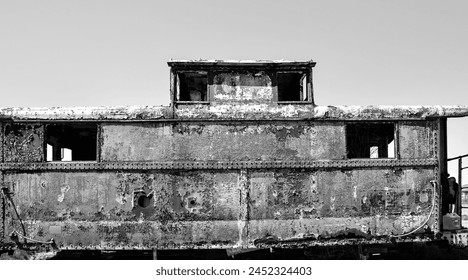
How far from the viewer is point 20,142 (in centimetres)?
786

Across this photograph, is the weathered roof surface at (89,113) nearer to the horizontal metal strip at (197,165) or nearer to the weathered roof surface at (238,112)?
the weathered roof surface at (238,112)

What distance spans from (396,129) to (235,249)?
4.12m

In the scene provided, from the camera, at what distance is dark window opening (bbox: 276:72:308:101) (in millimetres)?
9375

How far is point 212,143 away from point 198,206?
1278mm

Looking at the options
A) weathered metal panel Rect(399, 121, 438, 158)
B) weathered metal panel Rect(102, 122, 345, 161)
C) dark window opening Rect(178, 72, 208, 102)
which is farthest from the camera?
dark window opening Rect(178, 72, 208, 102)

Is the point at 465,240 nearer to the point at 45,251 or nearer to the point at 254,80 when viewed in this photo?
the point at 254,80

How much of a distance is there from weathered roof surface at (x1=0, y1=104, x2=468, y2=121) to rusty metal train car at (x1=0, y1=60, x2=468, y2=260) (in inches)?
0.8

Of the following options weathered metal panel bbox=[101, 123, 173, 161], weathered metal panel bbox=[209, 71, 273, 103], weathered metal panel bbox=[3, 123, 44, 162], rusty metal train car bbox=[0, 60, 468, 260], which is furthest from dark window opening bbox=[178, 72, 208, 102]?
weathered metal panel bbox=[3, 123, 44, 162]

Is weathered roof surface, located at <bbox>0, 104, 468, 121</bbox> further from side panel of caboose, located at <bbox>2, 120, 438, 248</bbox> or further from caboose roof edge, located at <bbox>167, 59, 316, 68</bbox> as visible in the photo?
caboose roof edge, located at <bbox>167, 59, 316, 68</bbox>

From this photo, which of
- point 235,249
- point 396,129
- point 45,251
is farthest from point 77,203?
point 396,129

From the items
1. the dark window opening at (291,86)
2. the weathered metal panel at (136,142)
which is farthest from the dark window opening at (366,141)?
the weathered metal panel at (136,142)

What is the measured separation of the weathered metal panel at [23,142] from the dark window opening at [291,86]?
204 inches

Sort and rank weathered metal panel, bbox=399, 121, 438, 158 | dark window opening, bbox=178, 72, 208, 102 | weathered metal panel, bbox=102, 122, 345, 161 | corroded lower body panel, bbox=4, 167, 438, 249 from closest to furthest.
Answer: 1. corroded lower body panel, bbox=4, 167, 438, 249
2. weathered metal panel, bbox=102, 122, 345, 161
3. weathered metal panel, bbox=399, 121, 438, 158
4. dark window opening, bbox=178, 72, 208, 102

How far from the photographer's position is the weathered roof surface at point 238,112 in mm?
7859
